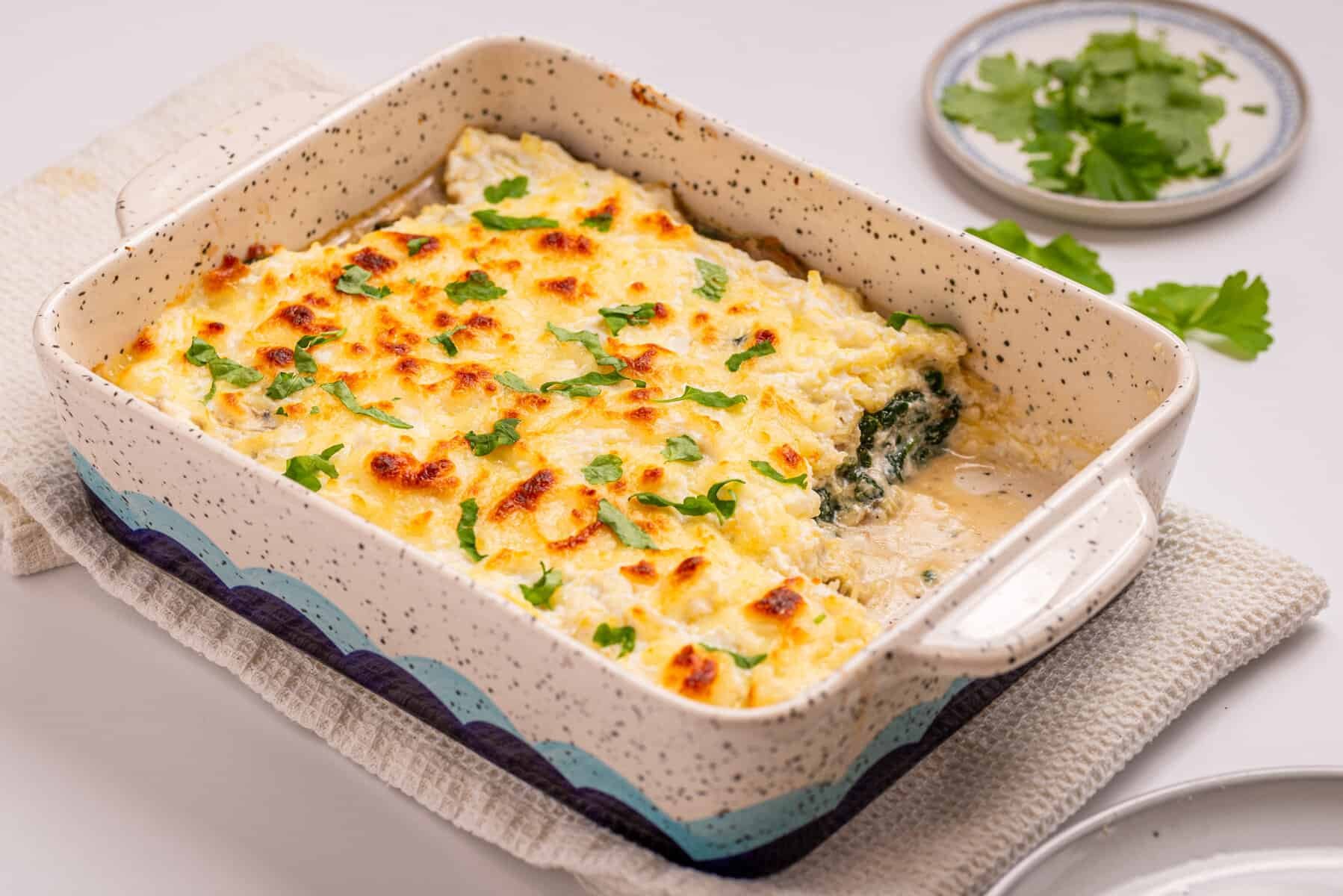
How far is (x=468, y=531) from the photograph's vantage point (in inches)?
115

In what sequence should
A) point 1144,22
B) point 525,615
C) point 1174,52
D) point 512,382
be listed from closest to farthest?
point 525,615, point 512,382, point 1174,52, point 1144,22

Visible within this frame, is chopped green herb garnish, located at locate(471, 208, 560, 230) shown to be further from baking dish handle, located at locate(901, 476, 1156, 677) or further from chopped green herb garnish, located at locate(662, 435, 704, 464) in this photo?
baking dish handle, located at locate(901, 476, 1156, 677)

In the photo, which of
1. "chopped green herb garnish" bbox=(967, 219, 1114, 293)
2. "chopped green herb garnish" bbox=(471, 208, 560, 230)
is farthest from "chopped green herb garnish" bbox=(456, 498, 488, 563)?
"chopped green herb garnish" bbox=(967, 219, 1114, 293)

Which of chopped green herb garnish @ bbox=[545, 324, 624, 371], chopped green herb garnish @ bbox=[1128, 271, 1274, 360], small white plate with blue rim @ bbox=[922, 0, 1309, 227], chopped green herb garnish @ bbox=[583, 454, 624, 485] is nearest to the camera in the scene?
chopped green herb garnish @ bbox=[583, 454, 624, 485]

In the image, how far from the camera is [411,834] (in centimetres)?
304

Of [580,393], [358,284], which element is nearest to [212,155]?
[358,284]

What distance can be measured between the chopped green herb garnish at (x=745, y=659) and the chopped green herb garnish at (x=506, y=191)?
54.6 inches

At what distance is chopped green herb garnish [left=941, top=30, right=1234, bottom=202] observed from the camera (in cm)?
439

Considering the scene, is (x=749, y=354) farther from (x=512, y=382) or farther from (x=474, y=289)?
(x=474, y=289)

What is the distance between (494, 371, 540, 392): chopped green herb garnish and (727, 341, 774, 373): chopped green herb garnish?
35 centimetres

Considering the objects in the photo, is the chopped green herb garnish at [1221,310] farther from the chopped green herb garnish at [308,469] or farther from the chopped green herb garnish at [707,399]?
the chopped green herb garnish at [308,469]

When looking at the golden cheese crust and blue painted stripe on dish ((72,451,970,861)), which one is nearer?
blue painted stripe on dish ((72,451,970,861))

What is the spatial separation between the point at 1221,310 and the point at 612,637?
1956 mm

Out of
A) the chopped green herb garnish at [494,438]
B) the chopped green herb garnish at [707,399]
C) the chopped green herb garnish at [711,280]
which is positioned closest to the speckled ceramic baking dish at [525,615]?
the chopped green herb garnish at [711,280]
